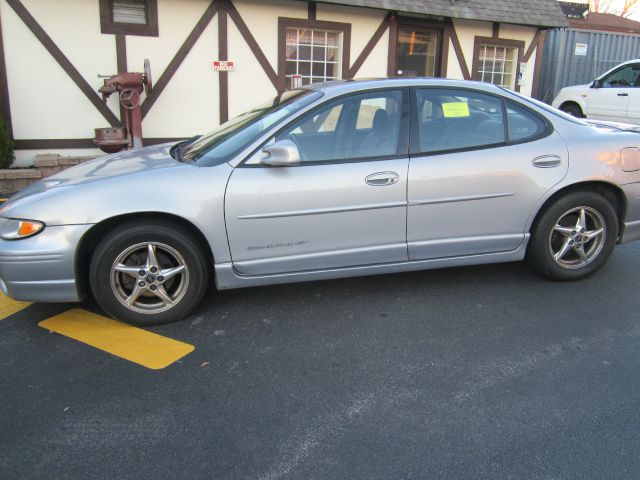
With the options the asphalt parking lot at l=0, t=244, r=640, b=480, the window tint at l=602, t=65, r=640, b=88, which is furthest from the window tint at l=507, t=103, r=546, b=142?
the window tint at l=602, t=65, r=640, b=88

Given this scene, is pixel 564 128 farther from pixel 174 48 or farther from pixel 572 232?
pixel 174 48

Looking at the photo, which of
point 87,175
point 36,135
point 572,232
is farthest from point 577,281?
point 36,135

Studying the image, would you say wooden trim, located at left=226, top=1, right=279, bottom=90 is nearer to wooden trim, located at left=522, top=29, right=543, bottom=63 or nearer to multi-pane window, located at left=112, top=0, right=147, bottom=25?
multi-pane window, located at left=112, top=0, right=147, bottom=25

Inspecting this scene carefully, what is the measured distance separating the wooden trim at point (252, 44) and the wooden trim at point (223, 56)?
13cm

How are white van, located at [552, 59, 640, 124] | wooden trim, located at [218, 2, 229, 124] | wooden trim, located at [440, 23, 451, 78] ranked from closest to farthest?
1. wooden trim, located at [218, 2, 229, 124]
2. wooden trim, located at [440, 23, 451, 78]
3. white van, located at [552, 59, 640, 124]

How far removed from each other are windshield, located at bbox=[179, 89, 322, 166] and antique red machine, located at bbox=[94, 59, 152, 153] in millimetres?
4139

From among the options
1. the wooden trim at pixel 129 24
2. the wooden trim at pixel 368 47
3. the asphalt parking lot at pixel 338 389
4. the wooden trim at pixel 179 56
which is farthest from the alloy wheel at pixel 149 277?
the wooden trim at pixel 368 47

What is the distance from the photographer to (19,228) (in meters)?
3.32

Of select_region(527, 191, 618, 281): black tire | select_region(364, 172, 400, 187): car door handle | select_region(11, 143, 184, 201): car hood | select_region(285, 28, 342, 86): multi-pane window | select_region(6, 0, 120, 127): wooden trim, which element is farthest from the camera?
select_region(285, 28, 342, 86): multi-pane window

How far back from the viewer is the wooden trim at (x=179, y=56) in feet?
28.3

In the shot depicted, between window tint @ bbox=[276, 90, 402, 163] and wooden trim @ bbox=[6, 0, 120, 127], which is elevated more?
wooden trim @ bbox=[6, 0, 120, 127]

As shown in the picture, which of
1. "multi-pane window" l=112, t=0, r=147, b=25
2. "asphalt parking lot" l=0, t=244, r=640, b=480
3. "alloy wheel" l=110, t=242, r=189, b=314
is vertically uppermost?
"multi-pane window" l=112, t=0, r=147, b=25

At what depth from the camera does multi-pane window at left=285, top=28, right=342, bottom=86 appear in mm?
9453

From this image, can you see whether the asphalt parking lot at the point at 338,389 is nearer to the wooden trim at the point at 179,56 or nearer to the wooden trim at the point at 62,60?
the wooden trim at the point at 62,60
